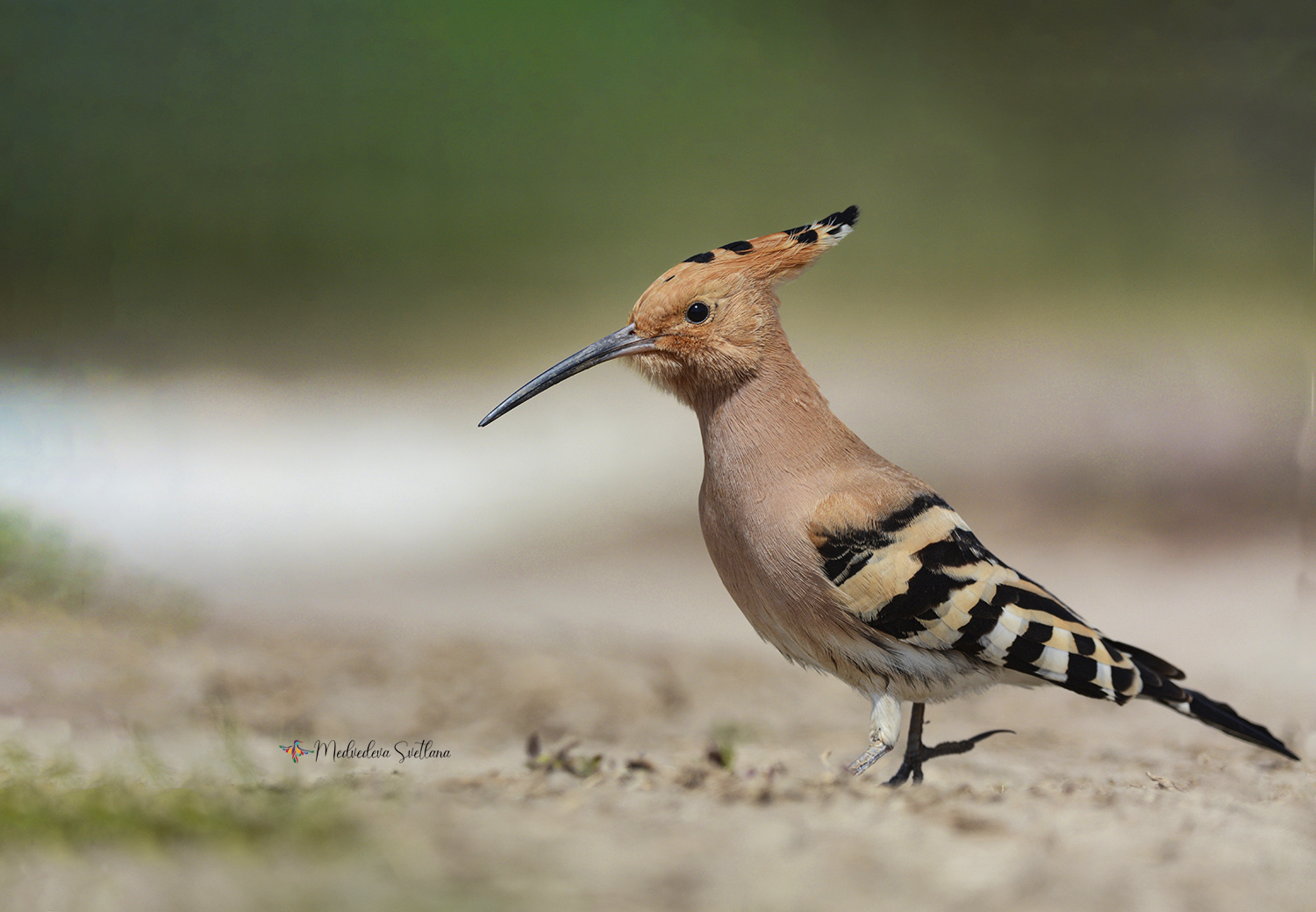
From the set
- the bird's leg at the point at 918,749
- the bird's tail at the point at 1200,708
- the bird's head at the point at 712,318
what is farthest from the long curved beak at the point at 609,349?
the bird's tail at the point at 1200,708

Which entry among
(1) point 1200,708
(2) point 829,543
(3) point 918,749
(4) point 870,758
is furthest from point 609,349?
(1) point 1200,708

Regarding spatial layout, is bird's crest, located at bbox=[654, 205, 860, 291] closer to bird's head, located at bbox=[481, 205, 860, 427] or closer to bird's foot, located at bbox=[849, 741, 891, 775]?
bird's head, located at bbox=[481, 205, 860, 427]

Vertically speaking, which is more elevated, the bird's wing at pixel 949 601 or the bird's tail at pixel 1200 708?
the bird's wing at pixel 949 601

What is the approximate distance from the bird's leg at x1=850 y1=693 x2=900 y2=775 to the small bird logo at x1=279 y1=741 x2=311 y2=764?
1066 millimetres

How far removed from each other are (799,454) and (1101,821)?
0.71 m

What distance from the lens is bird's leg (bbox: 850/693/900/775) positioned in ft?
5.40

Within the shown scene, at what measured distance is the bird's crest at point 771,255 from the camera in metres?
1.74

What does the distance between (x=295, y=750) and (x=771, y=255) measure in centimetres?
135

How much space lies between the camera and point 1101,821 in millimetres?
1364

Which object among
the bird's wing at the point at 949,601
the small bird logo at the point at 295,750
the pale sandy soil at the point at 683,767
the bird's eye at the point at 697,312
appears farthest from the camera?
the small bird logo at the point at 295,750

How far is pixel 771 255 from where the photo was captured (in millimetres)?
1766

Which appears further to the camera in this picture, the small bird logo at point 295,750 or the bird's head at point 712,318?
the small bird logo at point 295,750

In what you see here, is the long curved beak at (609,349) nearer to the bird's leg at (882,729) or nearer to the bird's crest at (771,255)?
the bird's crest at (771,255)

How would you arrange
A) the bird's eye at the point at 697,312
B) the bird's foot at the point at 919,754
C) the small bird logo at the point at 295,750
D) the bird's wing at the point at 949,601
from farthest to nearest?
the small bird logo at the point at 295,750, the bird's foot at the point at 919,754, the bird's eye at the point at 697,312, the bird's wing at the point at 949,601
